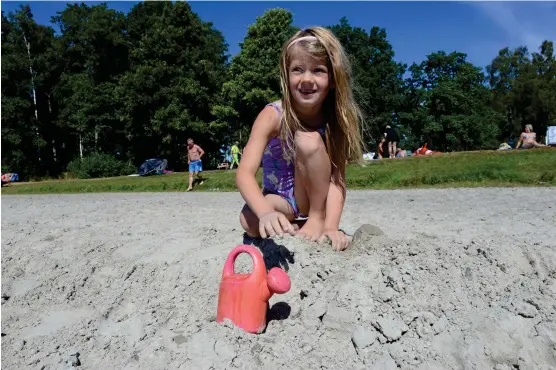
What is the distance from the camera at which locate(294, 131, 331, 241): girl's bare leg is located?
2.86 m

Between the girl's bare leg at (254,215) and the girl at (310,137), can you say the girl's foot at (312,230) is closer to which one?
the girl at (310,137)

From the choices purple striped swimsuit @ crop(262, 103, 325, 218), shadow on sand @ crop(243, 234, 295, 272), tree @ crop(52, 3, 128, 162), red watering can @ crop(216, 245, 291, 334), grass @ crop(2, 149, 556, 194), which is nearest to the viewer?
red watering can @ crop(216, 245, 291, 334)

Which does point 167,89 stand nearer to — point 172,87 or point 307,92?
point 172,87

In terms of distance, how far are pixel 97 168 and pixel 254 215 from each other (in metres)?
28.0

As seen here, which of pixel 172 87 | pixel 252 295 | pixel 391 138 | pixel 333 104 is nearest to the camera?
pixel 252 295

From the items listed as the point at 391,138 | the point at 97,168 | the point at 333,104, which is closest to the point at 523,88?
the point at 391,138

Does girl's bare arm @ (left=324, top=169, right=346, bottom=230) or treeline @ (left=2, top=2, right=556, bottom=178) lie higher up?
treeline @ (left=2, top=2, right=556, bottom=178)

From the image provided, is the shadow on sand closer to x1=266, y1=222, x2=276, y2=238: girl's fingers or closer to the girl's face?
x1=266, y1=222, x2=276, y2=238: girl's fingers

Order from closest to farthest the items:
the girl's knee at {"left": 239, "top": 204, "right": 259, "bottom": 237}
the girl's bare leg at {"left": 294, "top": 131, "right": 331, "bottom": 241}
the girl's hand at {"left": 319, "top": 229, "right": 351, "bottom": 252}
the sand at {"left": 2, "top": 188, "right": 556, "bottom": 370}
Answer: the sand at {"left": 2, "top": 188, "right": 556, "bottom": 370}
the girl's hand at {"left": 319, "top": 229, "right": 351, "bottom": 252}
the girl's bare leg at {"left": 294, "top": 131, "right": 331, "bottom": 241}
the girl's knee at {"left": 239, "top": 204, "right": 259, "bottom": 237}

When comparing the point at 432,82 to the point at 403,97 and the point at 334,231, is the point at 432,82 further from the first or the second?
the point at 334,231

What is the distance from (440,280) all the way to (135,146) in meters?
35.0

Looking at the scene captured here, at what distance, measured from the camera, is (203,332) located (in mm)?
2180

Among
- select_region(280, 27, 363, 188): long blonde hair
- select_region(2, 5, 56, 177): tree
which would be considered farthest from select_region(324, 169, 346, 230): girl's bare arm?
select_region(2, 5, 56, 177): tree

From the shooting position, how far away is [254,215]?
2.96 m
